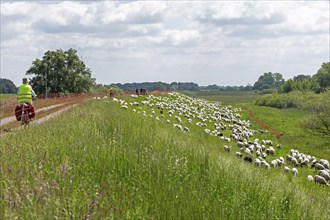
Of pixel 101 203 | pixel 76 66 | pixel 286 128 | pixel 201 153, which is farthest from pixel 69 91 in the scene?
pixel 101 203

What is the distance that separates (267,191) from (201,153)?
→ 2.19 m

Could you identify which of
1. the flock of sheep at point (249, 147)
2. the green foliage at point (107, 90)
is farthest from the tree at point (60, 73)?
the flock of sheep at point (249, 147)

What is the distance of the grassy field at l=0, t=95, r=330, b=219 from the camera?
5356 mm

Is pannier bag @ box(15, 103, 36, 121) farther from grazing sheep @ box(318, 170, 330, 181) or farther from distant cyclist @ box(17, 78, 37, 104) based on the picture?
grazing sheep @ box(318, 170, 330, 181)

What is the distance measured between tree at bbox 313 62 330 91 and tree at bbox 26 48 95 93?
58516 millimetres

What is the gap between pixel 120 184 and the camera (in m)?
6.77

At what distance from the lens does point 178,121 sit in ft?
90.4

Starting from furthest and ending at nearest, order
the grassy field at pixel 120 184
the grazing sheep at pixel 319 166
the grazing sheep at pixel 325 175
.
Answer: the grazing sheep at pixel 319 166 < the grazing sheep at pixel 325 175 < the grassy field at pixel 120 184

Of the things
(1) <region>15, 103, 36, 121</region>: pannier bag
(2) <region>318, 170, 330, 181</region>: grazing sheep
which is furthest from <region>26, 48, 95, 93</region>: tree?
(2) <region>318, 170, 330, 181</region>: grazing sheep

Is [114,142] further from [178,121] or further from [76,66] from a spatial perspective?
[76,66]

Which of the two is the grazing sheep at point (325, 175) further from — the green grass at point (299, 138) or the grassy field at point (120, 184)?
the green grass at point (299, 138)

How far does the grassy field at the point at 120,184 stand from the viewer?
536 cm

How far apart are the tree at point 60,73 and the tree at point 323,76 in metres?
58.5

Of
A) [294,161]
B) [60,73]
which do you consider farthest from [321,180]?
[60,73]
